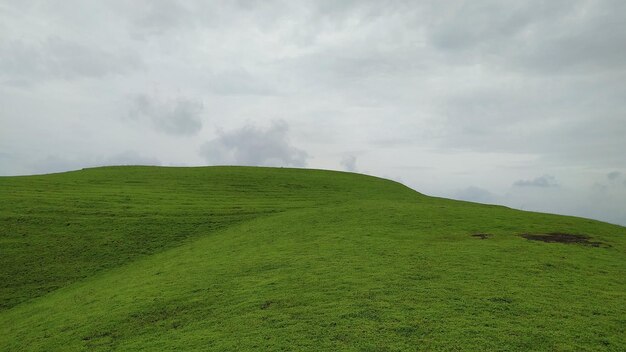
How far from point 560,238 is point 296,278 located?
18231mm

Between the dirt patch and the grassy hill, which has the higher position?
the dirt patch

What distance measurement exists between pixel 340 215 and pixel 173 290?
16.8 m

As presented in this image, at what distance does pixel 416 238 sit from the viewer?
25828mm

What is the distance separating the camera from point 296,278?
19016 mm

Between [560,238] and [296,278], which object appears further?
[560,238]

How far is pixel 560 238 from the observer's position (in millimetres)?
26578

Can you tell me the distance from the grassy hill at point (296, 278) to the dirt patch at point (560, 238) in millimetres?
227

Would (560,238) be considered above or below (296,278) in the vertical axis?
above

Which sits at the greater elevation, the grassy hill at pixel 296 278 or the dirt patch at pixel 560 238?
the dirt patch at pixel 560 238

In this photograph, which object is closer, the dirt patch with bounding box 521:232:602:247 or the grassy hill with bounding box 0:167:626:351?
the grassy hill with bounding box 0:167:626:351

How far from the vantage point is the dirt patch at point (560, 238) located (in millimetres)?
25730

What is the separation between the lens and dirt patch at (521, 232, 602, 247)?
25.7 meters

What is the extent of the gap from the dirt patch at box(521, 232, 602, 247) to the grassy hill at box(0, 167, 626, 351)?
0.23 m

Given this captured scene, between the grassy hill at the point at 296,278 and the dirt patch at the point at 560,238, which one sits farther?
the dirt patch at the point at 560,238
